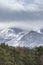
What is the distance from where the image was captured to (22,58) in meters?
101

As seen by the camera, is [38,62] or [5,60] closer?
[5,60]

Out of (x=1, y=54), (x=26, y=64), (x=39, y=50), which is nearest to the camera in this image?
(x=1, y=54)

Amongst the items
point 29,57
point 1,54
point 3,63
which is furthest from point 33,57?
point 3,63

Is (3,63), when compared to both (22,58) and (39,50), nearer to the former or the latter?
(22,58)

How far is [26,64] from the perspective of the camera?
10100 centimetres

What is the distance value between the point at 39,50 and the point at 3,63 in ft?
155

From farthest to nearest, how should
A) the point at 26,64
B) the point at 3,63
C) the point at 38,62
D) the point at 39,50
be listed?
the point at 39,50, the point at 38,62, the point at 26,64, the point at 3,63

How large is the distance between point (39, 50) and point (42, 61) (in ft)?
42.6

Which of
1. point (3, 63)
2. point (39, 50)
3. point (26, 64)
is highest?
point (39, 50)

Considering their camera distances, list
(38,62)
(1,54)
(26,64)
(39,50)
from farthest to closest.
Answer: (39,50)
(38,62)
(26,64)
(1,54)

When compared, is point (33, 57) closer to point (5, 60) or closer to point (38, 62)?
point (38, 62)

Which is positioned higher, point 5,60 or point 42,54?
point 42,54

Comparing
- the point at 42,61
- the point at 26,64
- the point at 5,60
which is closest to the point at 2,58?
the point at 5,60

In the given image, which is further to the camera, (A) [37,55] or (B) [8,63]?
(A) [37,55]
